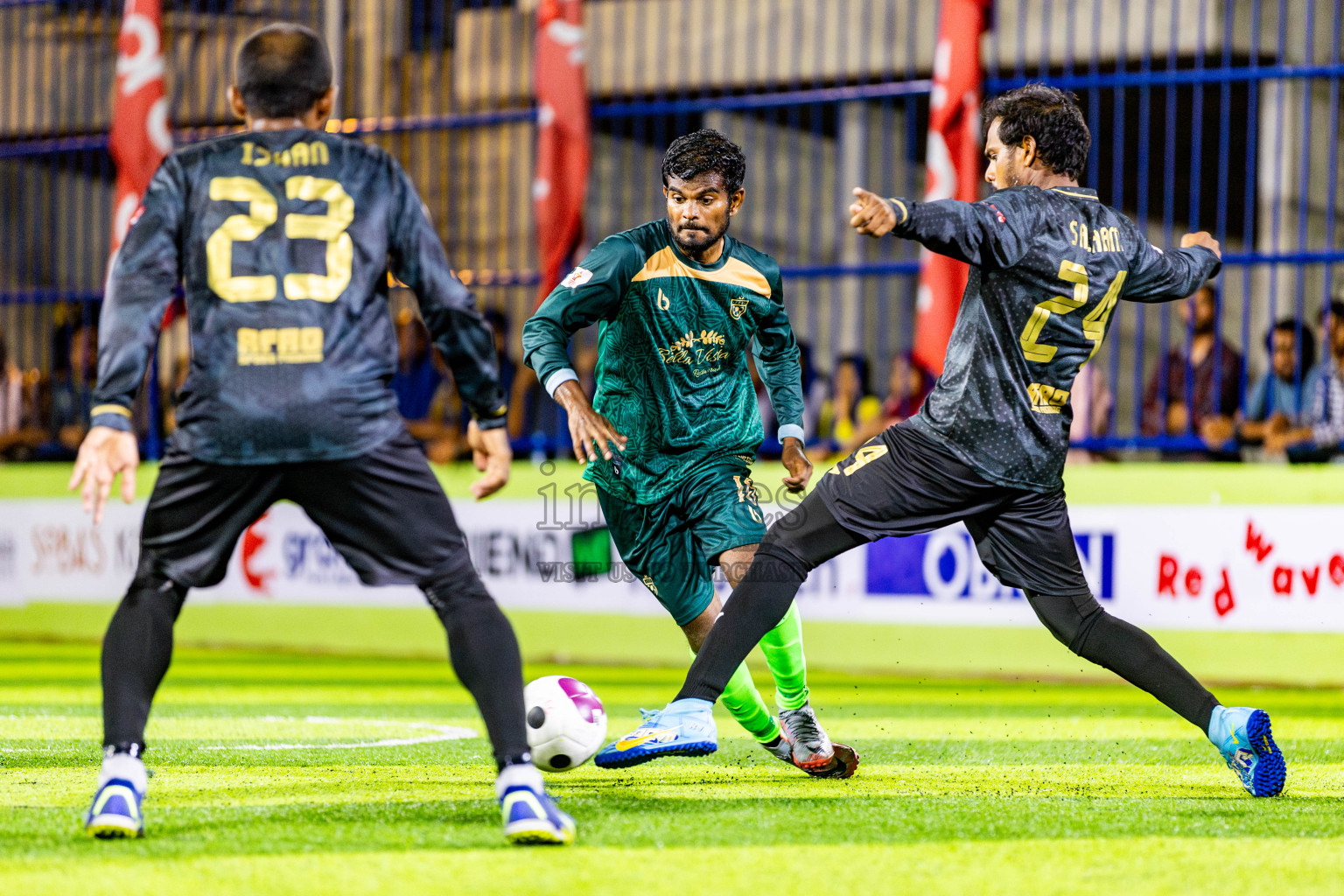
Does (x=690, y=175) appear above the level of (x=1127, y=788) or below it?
above

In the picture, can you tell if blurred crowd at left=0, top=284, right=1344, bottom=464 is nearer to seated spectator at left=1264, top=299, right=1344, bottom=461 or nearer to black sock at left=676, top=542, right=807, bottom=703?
seated spectator at left=1264, top=299, right=1344, bottom=461

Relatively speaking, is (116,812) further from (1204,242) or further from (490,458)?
(1204,242)

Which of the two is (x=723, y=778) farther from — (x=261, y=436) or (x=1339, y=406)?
(x=1339, y=406)

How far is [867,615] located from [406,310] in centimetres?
414

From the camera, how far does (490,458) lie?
3.83m

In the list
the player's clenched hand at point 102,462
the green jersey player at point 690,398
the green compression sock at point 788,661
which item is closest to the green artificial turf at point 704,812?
the green compression sock at point 788,661

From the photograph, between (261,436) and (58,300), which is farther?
(58,300)

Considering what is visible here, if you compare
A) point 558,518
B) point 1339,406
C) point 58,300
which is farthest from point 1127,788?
point 58,300

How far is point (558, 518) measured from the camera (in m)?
9.93

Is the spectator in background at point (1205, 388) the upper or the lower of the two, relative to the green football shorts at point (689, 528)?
upper

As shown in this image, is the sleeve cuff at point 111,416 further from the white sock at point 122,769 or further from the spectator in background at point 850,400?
the spectator in background at point 850,400

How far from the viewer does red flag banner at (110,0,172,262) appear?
11859 mm

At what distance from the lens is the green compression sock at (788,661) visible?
5023 millimetres

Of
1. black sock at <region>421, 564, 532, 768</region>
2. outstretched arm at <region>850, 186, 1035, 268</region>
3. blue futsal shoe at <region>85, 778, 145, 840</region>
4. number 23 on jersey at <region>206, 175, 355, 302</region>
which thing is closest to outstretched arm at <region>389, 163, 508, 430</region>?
number 23 on jersey at <region>206, 175, 355, 302</region>
